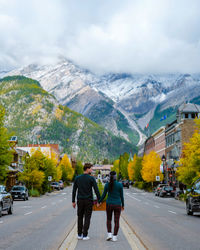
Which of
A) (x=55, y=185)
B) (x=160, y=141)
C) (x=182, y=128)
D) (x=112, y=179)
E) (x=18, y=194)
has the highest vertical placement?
(x=160, y=141)

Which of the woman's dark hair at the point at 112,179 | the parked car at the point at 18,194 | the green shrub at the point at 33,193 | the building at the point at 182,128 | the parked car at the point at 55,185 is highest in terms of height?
the building at the point at 182,128

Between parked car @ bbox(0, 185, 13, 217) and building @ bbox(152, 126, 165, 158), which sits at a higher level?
building @ bbox(152, 126, 165, 158)

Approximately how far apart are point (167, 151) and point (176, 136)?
39.6 feet

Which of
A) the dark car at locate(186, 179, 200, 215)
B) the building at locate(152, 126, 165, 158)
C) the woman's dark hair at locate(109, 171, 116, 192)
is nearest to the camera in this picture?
the woman's dark hair at locate(109, 171, 116, 192)

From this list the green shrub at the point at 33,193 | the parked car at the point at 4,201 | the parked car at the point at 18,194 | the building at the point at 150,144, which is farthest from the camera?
the building at the point at 150,144

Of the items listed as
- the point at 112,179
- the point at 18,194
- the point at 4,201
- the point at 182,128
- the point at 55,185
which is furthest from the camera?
the point at 182,128

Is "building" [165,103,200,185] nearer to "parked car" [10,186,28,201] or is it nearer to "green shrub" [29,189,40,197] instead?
"green shrub" [29,189,40,197]

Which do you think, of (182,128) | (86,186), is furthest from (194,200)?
(182,128)

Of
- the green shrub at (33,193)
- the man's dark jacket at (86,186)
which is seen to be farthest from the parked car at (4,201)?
the green shrub at (33,193)

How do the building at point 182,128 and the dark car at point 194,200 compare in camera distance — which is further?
the building at point 182,128

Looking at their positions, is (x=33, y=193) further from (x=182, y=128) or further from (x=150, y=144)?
(x=150, y=144)

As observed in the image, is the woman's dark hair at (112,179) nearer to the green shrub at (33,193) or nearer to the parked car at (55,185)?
the green shrub at (33,193)

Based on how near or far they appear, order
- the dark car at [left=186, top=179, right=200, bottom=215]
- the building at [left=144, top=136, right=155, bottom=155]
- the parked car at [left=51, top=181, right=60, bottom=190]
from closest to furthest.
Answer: the dark car at [left=186, top=179, right=200, bottom=215], the parked car at [left=51, top=181, right=60, bottom=190], the building at [left=144, top=136, right=155, bottom=155]

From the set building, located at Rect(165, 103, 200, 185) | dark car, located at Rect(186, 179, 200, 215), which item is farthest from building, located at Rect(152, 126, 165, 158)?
dark car, located at Rect(186, 179, 200, 215)
